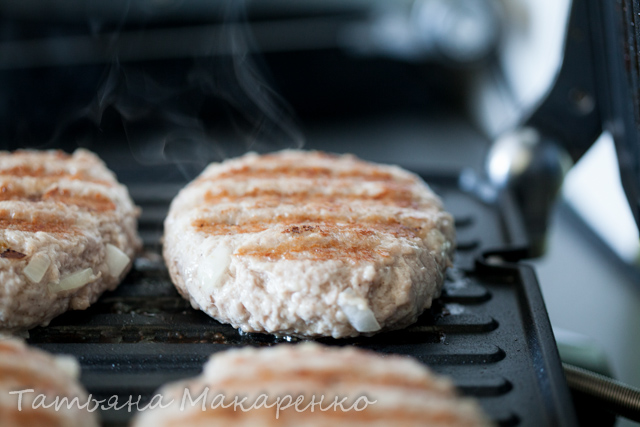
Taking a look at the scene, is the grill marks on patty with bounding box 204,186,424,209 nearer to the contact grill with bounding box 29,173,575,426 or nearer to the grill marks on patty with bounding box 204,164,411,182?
the grill marks on patty with bounding box 204,164,411,182

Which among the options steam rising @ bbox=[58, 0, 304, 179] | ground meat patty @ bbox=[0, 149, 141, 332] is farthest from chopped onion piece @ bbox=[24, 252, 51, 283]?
steam rising @ bbox=[58, 0, 304, 179]

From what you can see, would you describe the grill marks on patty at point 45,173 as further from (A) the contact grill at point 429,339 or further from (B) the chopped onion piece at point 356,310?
(B) the chopped onion piece at point 356,310

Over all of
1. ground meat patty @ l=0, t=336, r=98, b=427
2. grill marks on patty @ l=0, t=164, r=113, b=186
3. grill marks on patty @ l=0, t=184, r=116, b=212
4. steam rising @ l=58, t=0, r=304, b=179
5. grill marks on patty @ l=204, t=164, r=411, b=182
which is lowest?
ground meat patty @ l=0, t=336, r=98, b=427

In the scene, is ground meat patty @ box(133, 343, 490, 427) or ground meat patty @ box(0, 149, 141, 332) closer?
Result: ground meat patty @ box(133, 343, 490, 427)

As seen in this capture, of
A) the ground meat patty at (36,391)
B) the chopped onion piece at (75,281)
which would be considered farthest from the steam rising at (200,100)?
the ground meat patty at (36,391)

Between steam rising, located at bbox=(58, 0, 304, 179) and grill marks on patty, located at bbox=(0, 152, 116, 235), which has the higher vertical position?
steam rising, located at bbox=(58, 0, 304, 179)

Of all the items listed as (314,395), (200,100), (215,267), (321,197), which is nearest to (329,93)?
(200,100)

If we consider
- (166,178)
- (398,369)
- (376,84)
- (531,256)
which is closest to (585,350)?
(531,256)
